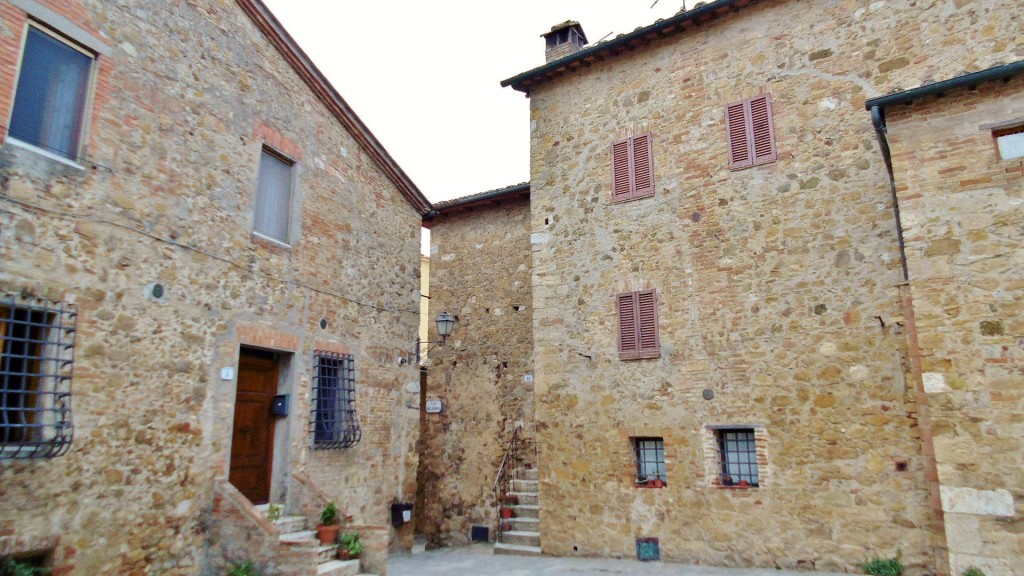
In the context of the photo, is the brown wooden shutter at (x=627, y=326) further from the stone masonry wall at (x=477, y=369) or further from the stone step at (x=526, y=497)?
the stone step at (x=526, y=497)

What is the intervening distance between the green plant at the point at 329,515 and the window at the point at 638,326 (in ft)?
15.2

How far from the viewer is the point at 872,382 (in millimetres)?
8148

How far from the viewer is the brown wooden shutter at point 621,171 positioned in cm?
1048

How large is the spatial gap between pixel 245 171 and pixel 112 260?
226cm

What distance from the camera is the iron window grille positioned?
9.66 metres

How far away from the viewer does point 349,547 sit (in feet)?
25.6

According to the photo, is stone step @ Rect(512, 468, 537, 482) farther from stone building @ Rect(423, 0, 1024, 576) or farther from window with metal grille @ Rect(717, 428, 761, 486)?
window with metal grille @ Rect(717, 428, 761, 486)

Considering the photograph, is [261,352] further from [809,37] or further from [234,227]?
[809,37]

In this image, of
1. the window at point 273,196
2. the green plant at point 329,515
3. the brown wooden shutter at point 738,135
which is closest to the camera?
the green plant at point 329,515

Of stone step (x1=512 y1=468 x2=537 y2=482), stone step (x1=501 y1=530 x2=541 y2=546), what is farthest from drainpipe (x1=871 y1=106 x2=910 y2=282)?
stone step (x1=512 y1=468 x2=537 y2=482)

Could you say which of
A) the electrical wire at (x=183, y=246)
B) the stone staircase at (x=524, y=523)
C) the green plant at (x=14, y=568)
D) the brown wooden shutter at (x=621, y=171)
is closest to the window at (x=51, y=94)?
the electrical wire at (x=183, y=246)

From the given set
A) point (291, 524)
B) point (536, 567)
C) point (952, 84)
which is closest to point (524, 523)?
point (536, 567)

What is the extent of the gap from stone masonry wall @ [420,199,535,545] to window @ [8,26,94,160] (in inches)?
326

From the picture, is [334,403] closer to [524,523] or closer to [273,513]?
[273,513]
